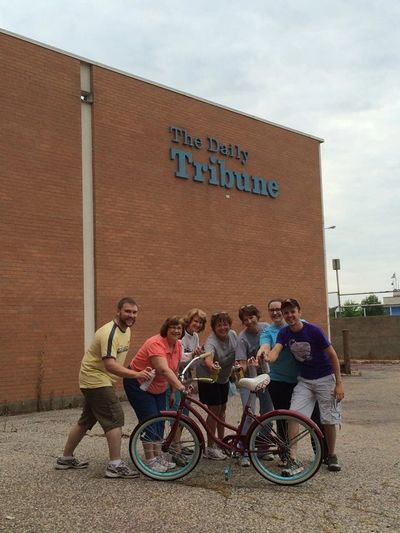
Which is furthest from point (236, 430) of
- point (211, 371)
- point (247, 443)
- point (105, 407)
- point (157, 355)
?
point (105, 407)

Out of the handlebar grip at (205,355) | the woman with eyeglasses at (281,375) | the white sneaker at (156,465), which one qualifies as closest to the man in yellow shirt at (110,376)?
the white sneaker at (156,465)

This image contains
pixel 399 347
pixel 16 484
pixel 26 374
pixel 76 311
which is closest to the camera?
pixel 16 484

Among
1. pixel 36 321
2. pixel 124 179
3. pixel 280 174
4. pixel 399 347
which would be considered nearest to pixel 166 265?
pixel 124 179

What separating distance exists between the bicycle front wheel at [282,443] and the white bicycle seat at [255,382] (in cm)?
30

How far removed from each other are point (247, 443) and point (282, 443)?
0.32 metres

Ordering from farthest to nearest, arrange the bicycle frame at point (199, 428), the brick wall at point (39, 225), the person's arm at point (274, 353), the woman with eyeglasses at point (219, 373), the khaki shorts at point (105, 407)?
1. the brick wall at point (39, 225)
2. the woman with eyeglasses at point (219, 373)
3. the person's arm at point (274, 353)
4. the khaki shorts at point (105, 407)
5. the bicycle frame at point (199, 428)

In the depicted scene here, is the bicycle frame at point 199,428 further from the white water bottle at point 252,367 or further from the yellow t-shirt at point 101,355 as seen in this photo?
the yellow t-shirt at point 101,355

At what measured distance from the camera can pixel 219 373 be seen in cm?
635

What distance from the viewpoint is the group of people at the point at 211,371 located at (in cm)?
563

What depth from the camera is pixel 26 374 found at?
36.0 feet

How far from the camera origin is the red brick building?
11.2 metres

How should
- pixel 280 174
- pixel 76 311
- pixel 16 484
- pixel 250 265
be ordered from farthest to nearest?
1. pixel 280 174
2. pixel 250 265
3. pixel 76 311
4. pixel 16 484

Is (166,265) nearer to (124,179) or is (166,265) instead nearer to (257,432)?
(124,179)

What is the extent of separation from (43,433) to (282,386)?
159 inches
